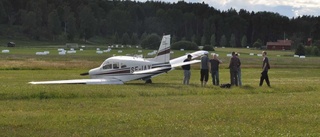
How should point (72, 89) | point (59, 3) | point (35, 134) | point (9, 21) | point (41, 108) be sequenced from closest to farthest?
point (35, 134) < point (41, 108) < point (72, 89) < point (9, 21) < point (59, 3)

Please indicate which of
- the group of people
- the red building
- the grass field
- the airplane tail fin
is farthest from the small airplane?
the red building

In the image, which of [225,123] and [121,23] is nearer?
[225,123]

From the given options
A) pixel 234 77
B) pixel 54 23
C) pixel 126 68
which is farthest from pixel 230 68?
pixel 54 23

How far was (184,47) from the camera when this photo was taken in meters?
131

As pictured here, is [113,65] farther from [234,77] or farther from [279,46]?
[279,46]

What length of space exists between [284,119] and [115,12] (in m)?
Result: 172

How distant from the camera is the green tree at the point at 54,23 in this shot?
165500 millimetres

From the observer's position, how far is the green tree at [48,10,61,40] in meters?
166

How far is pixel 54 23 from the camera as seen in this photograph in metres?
166

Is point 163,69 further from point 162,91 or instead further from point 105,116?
point 105,116

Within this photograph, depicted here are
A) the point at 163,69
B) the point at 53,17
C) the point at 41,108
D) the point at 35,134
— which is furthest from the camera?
the point at 53,17

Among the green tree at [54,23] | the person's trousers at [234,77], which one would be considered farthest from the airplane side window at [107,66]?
the green tree at [54,23]

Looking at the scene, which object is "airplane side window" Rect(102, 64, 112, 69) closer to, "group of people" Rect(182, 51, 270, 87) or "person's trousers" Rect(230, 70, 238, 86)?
"group of people" Rect(182, 51, 270, 87)

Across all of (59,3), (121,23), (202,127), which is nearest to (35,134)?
(202,127)
